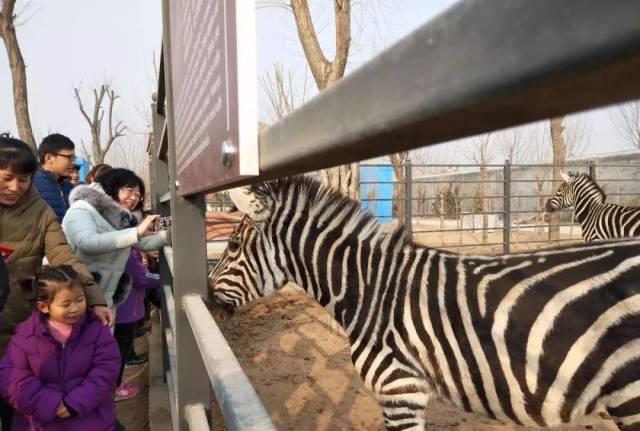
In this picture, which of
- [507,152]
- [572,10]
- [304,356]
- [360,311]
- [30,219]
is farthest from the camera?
[507,152]

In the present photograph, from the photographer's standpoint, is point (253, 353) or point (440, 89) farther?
point (253, 353)

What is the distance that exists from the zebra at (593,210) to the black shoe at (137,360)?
5361 mm

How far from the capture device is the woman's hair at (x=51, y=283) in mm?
1758

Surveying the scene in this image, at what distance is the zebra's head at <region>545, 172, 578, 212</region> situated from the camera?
759 centimetres

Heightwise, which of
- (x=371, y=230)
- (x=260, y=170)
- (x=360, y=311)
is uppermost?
(x=260, y=170)

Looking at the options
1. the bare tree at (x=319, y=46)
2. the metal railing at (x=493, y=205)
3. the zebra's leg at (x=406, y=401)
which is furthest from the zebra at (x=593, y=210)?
the zebra's leg at (x=406, y=401)

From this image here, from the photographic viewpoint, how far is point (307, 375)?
388 cm

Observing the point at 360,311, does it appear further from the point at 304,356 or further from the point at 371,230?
the point at 304,356

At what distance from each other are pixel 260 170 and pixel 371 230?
5.59 ft

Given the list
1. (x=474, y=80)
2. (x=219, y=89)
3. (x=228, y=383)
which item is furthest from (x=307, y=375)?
(x=474, y=80)

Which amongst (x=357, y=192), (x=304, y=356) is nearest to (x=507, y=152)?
(x=357, y=192)

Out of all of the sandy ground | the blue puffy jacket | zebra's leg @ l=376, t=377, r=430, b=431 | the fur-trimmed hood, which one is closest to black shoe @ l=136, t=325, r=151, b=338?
the sandy ground

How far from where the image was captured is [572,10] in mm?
183

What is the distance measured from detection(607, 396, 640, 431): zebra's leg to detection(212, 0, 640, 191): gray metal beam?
6.18 feet
